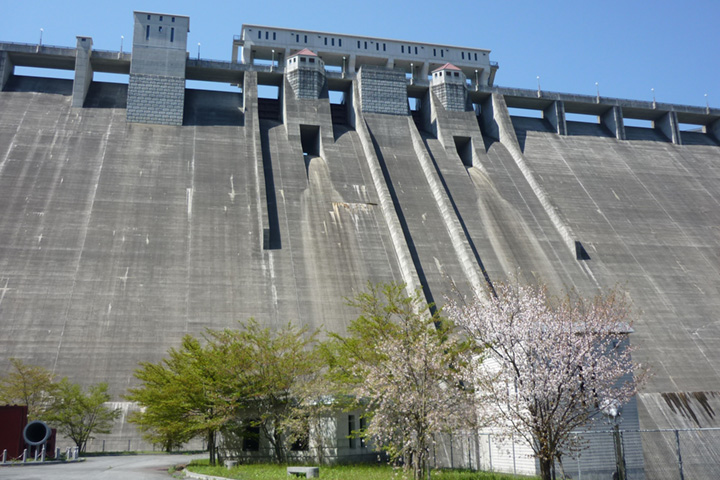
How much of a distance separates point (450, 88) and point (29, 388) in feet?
128

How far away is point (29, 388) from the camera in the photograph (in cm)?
2622

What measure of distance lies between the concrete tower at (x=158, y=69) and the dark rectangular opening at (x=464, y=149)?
73.3 ft

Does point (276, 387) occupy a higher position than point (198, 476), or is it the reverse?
point (276, 387)

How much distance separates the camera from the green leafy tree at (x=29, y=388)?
2619cm

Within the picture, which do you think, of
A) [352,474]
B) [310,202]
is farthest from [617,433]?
[310,202]

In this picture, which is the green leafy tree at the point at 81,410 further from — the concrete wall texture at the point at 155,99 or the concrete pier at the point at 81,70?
the concrete pier at the point at 81,70

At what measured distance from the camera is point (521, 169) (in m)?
47.4

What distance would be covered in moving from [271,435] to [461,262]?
17797mm

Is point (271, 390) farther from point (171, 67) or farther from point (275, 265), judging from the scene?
→ point (171, 67)

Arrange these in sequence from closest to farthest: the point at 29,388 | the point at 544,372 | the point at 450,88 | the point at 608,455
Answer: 1. the point at 544,372
2. the point at 608,455
3. the point at 29,388
4. the point at 450,88

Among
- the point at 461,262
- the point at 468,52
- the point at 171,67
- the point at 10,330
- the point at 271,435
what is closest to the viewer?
the point at 271,435

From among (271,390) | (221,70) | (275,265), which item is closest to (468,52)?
(221,70)

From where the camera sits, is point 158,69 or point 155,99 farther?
point 158,69

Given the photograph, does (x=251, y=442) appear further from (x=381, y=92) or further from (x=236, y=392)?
(x=381, y=92)
